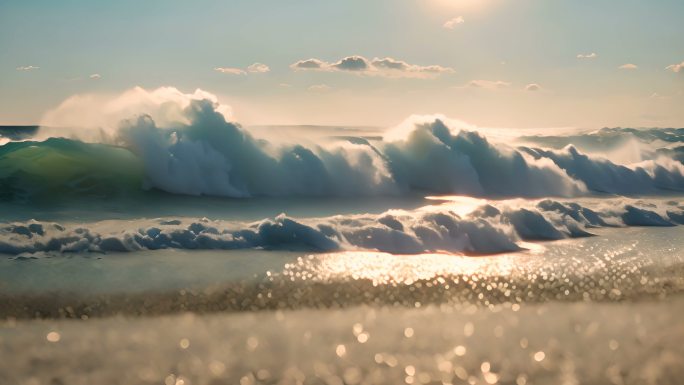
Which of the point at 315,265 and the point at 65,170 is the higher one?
the point at 65,170

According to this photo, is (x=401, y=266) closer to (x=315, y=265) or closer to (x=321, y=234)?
(x=315, y=265)

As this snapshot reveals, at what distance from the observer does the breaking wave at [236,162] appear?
14.6 m

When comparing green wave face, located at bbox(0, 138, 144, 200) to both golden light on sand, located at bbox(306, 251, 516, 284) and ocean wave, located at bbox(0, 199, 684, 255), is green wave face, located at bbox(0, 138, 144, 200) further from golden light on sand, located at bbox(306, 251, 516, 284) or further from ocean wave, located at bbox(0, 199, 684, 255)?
golden light on sand, located at bbox(306, 251, 516, 284)

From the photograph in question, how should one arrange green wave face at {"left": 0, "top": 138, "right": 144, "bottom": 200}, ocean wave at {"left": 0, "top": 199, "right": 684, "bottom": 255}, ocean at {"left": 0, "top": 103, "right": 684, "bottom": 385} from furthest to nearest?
1. green wave face at {"left": 0, "top": 138, "right": 144, "bottom": 200}
2. ocean wave at {"left": 0, "top": 199, "right": 684, "bottom": 255}
3. ocean at {"left": 0, "top": 103, "right": 684, "bottom": 385}

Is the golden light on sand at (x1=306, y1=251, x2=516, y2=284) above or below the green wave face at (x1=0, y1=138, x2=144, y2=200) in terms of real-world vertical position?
below

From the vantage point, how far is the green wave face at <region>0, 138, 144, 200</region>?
1368 centimetres

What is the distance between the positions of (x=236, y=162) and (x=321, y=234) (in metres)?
6.38

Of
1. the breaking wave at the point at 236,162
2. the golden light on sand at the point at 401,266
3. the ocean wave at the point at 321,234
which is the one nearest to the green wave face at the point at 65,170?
the breaking wave at the point at 236,162

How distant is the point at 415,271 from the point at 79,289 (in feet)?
12.0

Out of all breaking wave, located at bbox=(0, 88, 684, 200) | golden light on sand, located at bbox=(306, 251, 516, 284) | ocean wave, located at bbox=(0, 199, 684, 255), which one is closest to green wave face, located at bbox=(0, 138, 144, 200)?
breaking wave, located at bbox=(0, 88, 684, 200)

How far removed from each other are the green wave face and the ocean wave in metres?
2.98

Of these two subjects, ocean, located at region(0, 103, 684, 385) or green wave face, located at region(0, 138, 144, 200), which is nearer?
ocean, located at region(0, 103, 684, 385)

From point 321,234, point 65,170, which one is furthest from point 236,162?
point 321,234

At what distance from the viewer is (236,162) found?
51.8ft
